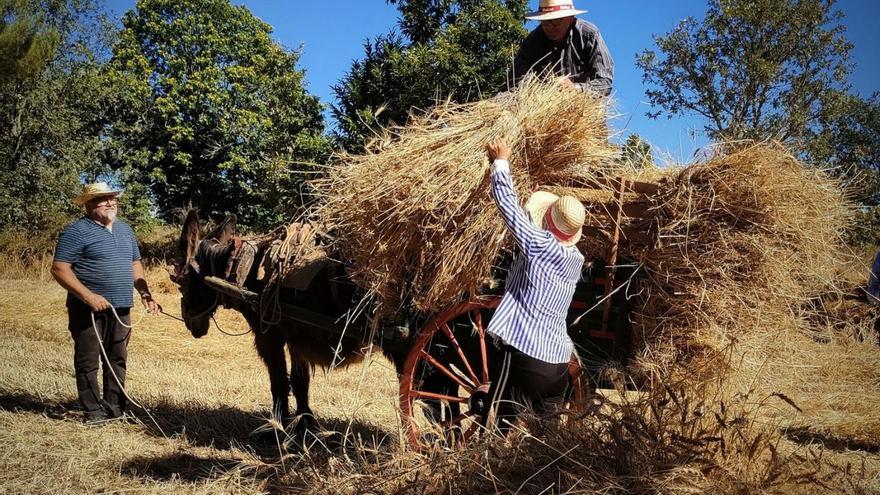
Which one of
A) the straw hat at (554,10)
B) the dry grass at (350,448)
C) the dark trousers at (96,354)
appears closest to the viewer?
the dry grass at (350,448)

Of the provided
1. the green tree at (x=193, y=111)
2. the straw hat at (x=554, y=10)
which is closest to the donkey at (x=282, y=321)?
the straw hat at (x=554, y=10)

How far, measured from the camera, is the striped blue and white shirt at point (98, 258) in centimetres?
569

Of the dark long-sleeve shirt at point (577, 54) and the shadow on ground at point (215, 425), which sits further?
the shadow on ground at point (215, 425)

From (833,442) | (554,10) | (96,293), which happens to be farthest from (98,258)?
(833,442)

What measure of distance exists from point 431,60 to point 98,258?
26.8 feet

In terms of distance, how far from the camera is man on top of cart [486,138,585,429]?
3180 millimetres

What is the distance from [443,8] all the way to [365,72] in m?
2.16

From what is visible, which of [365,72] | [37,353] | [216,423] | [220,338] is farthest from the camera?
[365,72]

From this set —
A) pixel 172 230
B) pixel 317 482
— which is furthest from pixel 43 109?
pixel 317 482

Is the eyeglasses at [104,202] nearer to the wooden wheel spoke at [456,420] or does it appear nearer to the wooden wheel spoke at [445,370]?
the wooden wheel spoke at [445,370]

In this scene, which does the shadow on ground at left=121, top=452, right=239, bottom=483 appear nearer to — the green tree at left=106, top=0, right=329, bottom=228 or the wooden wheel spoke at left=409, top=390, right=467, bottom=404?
the wooden wheel spoke at left=409, top=390, right=467, bottom=404

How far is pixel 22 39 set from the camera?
18.3m

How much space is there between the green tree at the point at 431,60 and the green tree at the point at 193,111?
6.57 m

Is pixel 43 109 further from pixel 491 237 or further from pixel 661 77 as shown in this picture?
pixel 491 237
